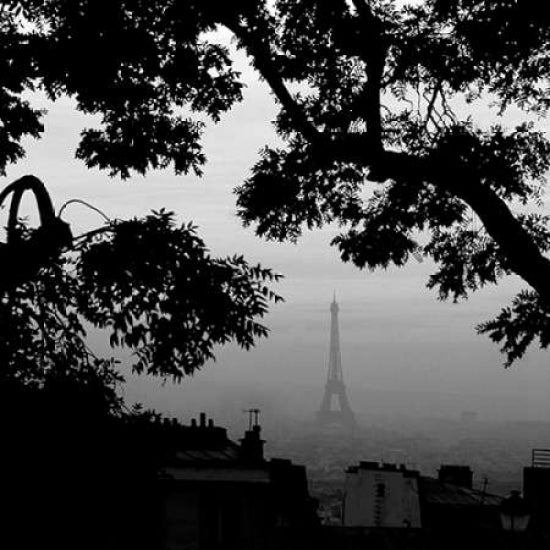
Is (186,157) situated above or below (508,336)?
above

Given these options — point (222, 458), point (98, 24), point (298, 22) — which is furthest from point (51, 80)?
point (222, 458)

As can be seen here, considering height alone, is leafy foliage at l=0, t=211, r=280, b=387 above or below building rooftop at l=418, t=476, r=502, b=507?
above

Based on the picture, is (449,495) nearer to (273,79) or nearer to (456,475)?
(456,475)

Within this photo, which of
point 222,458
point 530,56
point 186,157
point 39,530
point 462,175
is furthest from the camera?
point 222,458

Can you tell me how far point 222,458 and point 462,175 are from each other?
1424 cm

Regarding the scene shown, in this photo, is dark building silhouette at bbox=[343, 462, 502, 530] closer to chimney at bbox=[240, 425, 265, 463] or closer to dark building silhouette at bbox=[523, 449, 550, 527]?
dark building silhouette at bbox=[523, 449, 550, 527]

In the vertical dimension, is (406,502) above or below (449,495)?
below

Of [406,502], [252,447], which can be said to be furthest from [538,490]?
[252,447]

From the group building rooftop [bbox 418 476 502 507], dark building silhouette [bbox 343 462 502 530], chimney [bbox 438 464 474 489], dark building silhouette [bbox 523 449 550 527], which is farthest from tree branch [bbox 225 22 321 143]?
chimney [bbox 438 464 474 489]

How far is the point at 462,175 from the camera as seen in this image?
49.3ft

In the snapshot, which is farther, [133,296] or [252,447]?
[252,447]

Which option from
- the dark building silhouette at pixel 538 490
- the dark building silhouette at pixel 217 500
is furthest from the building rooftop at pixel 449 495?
the dark building silhouette at pixel 217 500

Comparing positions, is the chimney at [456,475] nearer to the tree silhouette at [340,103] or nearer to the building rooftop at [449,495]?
the building rooftop at [449,495]

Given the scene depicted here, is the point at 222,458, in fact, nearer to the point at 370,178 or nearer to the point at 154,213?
the point at 370,178
